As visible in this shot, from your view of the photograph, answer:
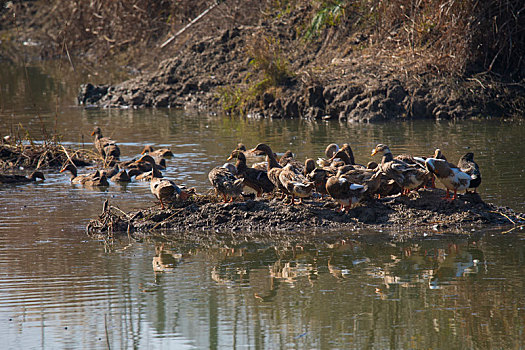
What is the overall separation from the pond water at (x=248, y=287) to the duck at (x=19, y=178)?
0.71 metres

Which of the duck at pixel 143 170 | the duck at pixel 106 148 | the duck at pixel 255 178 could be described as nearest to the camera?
the duck at pixel 255 178

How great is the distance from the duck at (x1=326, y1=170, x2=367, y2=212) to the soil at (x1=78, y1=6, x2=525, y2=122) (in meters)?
10.6

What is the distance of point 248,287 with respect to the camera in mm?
8148

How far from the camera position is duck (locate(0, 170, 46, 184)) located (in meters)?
14.1

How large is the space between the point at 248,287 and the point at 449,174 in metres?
3.35

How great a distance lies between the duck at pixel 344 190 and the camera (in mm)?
9930

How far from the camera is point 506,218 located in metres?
10.1

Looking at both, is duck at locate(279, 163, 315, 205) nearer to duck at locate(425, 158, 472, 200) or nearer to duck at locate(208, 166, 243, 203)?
duck at locate(208, 166, 243, 203)

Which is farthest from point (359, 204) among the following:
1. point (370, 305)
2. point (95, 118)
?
point (95, 118)

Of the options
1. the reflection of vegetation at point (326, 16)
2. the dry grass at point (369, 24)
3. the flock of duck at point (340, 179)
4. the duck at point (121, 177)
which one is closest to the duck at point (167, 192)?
the flock of duck at point (340, 179)

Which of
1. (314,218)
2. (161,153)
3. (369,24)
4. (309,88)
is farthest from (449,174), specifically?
(369,24)

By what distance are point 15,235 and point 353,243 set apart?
4514mm

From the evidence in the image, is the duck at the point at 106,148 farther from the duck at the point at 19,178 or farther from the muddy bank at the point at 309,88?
the muddy bank at the point at 309,88

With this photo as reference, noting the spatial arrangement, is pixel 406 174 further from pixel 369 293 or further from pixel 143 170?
pixel 143 170
